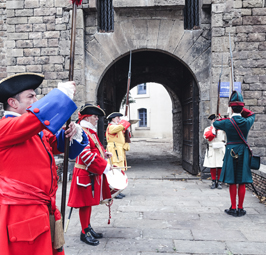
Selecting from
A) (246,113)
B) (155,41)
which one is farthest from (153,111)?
(246,113)

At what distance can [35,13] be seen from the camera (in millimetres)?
6840

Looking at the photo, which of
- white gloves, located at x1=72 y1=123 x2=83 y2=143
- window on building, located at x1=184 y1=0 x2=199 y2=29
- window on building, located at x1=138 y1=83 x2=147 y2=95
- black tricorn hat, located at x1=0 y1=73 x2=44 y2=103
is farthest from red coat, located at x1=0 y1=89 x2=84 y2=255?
window on building, located at x1=138 y1=83 x2=147 y2=95

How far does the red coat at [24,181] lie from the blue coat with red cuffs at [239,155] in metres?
3.23

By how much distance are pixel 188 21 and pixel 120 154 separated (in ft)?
13.5

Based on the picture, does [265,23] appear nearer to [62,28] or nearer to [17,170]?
[62,28]

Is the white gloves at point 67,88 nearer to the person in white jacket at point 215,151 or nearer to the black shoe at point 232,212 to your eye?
the black shoe at point 232,212

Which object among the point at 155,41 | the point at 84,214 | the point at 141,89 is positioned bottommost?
the point at 84,214

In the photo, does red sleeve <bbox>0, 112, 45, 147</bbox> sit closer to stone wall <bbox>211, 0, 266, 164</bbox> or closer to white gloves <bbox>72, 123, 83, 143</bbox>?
white gloves <bbox>72, 123, 83, 143</bbox>

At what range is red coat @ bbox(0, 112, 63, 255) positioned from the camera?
149cm

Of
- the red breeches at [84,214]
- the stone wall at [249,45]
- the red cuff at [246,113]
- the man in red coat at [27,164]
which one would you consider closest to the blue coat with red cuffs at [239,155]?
the red cuff at [246,113]

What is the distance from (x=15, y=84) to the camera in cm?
164

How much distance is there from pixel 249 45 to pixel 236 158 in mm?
3686

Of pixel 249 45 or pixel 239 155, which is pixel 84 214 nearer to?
pixel 239 155

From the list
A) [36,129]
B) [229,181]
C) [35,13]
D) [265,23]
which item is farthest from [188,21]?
[36,129]
